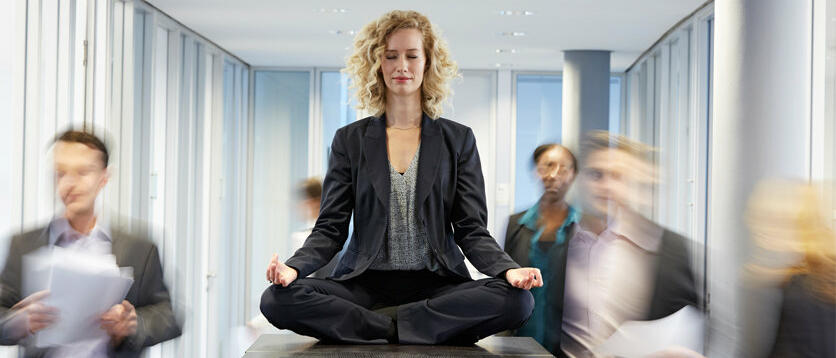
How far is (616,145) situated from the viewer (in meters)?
2.69

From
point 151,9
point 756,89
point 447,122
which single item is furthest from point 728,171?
point 151,9

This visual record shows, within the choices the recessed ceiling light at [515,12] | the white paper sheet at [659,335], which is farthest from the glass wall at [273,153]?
the white paper sheet at [659,335]

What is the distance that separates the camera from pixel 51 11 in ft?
15.8

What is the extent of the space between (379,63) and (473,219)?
558 millimetres

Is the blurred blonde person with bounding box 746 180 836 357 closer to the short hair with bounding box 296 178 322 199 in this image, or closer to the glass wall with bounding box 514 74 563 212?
the short hair with bounding box 296 178 322 199

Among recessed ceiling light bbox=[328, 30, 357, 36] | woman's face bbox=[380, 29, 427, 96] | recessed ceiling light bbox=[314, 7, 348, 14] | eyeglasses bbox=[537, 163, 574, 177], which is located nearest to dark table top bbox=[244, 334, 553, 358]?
woman's face bbox=[380, 29, 427, 96]

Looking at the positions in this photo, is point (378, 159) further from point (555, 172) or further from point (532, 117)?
point (532, 117)

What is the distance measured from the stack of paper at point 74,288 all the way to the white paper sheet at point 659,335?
124 cm

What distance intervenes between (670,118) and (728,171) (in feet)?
12.6

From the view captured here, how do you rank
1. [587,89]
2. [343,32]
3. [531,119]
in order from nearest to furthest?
[343,32], [587,89], [531,119]

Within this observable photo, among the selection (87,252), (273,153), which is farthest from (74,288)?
(273,153)

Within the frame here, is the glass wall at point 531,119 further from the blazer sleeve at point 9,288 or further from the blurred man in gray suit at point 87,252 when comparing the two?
the blazer sleeve at point 9,288

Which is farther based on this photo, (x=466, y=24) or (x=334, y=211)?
(x=466, y=24)

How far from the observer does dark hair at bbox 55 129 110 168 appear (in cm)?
248
